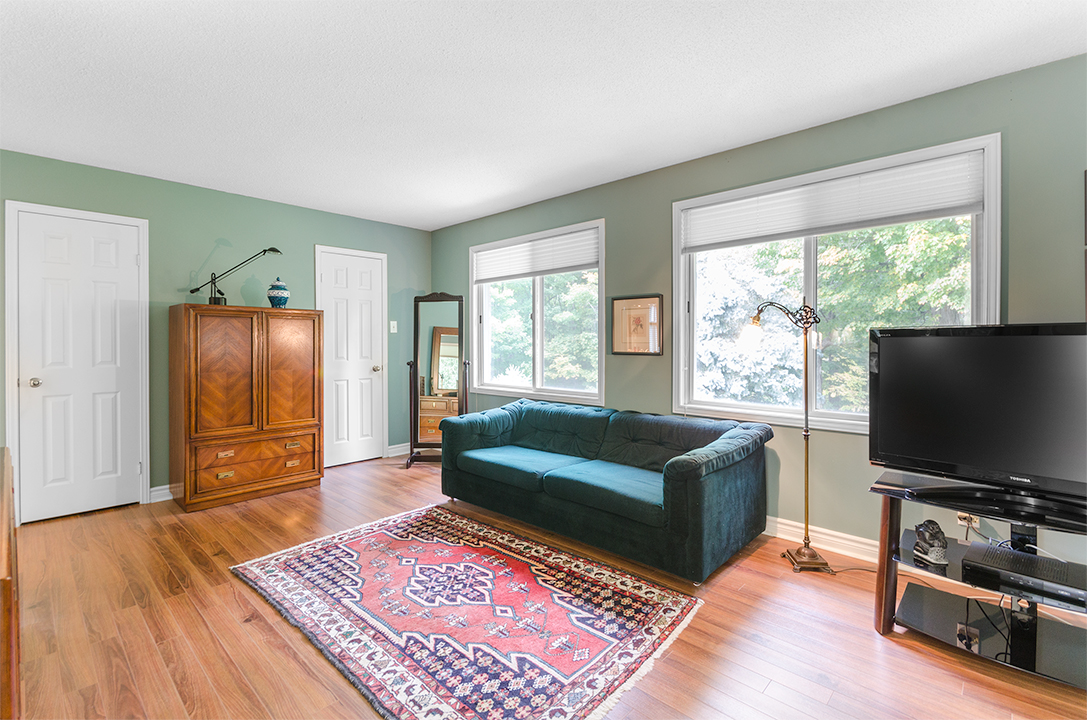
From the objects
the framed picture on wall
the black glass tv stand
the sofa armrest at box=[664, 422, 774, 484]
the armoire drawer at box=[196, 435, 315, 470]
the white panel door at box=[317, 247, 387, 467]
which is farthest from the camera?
the white panel door at box=[317, 247, 387, 467]

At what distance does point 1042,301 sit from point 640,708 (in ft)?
8.46

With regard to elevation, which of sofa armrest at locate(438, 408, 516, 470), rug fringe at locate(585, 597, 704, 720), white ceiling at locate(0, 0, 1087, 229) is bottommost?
rug fringe at locate(585, 597, 704, 720)

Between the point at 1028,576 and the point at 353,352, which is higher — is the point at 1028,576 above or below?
below

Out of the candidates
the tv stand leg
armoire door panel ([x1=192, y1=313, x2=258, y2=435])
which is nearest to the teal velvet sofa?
the tv stand leg

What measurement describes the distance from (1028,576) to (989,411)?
2.08 feet

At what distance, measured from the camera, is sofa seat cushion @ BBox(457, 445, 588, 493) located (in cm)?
322

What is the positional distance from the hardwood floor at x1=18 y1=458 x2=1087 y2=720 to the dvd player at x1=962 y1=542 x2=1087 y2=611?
33 centimetres

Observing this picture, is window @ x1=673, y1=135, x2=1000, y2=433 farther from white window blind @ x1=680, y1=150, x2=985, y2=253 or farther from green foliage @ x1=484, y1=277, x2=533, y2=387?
green foliage @ x1=484, y1=277, x2=533, y2=387

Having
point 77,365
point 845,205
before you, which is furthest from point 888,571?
point 77,365

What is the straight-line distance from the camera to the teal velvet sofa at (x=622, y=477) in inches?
99.0

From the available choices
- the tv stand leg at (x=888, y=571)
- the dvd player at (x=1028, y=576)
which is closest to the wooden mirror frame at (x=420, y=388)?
the tv stand leg at (x=888, y=571)

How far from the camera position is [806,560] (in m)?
2.75

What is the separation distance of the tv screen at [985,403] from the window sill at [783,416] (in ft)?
1.71

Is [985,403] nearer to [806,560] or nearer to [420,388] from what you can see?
[806,560]
